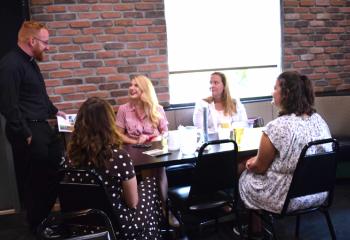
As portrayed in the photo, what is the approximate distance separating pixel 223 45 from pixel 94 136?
2.54 m

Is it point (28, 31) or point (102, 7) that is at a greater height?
point (102, 7)

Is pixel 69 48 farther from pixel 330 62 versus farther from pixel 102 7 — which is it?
pixel 330 62

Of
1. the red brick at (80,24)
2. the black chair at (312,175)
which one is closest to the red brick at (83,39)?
the red brick at (80,24)

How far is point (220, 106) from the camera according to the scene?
3381 millimetres

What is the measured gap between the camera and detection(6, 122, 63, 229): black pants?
8.45ft

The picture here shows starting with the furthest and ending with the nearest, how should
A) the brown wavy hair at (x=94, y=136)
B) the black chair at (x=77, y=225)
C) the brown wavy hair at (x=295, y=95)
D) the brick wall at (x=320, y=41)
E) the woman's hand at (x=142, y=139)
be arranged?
the brick wall at (x=320, y=41) → the woman's hand at (x=142, y=139) → the brown wavy hair at (x=295, y=95) → the brown wavy hair at (x=94, y=136) → the black chair at (x=77, y=225)

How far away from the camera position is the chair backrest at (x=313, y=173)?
196 centimetres

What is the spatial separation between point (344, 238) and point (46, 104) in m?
2.31

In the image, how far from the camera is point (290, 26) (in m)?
4.01

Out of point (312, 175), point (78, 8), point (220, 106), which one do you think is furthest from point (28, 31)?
point (312, 175)

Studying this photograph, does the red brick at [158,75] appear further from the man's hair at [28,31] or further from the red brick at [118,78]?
the man's hair at [28,31]

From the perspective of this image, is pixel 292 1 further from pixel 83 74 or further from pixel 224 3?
pixel 83 74

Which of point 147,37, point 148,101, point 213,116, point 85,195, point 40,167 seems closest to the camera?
point 85,195

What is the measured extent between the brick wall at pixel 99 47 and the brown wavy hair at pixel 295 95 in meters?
1.75
